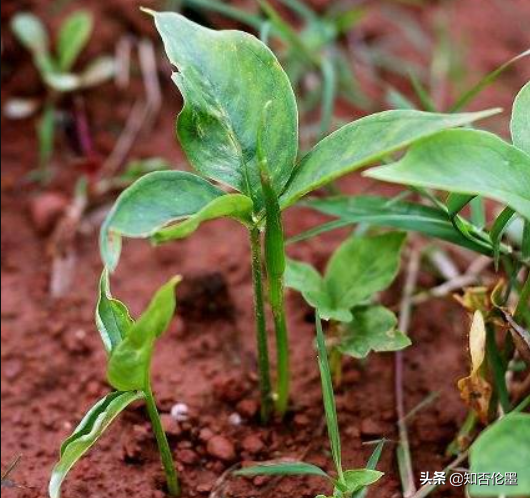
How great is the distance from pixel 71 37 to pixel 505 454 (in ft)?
4.34

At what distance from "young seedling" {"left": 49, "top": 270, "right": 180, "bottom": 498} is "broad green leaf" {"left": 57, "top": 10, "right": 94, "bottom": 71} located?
898mm

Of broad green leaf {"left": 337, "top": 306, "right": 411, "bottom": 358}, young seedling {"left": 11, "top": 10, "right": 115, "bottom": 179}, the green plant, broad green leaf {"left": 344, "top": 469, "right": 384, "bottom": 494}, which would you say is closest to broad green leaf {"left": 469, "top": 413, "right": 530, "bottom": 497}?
broad green leaf {"left": 344, "top": 469, "right": 384, "bottom": 494}

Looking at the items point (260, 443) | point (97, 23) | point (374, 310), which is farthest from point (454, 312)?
point (97, 23)

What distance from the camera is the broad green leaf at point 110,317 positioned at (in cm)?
103

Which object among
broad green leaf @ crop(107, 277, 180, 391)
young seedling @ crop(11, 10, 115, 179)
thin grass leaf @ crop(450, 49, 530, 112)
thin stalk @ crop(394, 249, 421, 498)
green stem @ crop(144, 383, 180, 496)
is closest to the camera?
broad green leaf @ crop(107, 277, 180, 391)

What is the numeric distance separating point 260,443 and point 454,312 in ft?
1.49

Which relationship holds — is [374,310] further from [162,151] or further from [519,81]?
[519,81]

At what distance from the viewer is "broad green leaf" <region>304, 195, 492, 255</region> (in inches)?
47.2

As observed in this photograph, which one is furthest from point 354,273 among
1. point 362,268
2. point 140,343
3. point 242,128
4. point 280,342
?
point 140,343

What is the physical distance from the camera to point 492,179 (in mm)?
922

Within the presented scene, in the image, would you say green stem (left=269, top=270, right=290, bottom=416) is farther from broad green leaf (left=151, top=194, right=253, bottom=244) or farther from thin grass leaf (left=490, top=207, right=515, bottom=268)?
thin grass leaf (left=490, top=207, right=515, bottom=268)

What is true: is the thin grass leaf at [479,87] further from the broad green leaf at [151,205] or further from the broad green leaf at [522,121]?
the broad green leaf at [151,205]

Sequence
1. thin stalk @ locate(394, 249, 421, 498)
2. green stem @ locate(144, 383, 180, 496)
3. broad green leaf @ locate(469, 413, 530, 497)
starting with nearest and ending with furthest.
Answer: broad green leaf @ locate(469, 413, 530, 497), green stem @ locate(144, 383, 180, 496), thin stalk @ locate(394, 249, 421, 498)

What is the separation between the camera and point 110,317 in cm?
104
